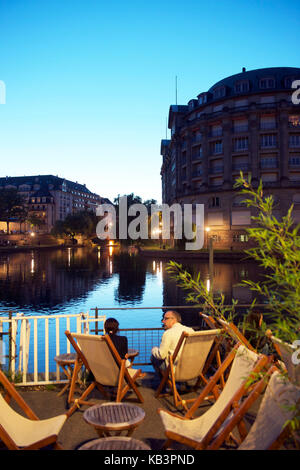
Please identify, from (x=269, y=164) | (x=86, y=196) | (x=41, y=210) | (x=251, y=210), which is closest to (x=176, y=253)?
(x=251, y=210)

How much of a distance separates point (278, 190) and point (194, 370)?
55855 mm

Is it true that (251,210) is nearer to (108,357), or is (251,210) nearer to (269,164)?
(269,164)

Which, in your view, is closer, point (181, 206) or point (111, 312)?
point (111, 312)

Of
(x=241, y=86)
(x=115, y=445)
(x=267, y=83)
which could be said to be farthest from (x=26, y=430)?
(x=267, y=83)

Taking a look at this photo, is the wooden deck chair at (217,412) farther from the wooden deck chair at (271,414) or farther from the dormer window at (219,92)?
the dormer window at (219,92)

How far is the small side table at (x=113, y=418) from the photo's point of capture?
3.58 m

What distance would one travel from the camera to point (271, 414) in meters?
3.00

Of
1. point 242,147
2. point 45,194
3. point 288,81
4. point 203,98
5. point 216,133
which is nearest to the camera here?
point 288,81

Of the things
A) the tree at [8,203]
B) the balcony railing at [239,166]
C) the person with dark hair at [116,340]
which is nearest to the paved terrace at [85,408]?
the person with dark hair at [116,340]

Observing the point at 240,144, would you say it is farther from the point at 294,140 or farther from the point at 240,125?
the point at 294,140

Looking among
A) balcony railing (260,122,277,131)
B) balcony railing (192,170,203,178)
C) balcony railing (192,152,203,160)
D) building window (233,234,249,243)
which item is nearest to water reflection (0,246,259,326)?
building window (233,234,249,243)

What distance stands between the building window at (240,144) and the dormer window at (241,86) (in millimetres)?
8309

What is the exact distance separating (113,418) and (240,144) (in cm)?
6173

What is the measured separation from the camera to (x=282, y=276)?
110 inches
